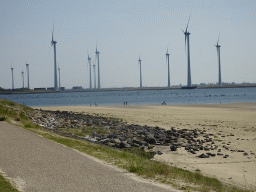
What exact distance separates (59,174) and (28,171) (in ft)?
3.74

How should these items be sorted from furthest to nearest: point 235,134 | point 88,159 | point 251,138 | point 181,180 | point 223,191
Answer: point 235,134, point 251,138, point 88,159, point 181,180, point 223,191

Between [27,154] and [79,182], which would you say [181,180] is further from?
[27,154]

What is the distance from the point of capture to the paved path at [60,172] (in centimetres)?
799

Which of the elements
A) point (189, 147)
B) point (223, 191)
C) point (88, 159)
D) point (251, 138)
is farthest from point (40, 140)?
point (251, 138)

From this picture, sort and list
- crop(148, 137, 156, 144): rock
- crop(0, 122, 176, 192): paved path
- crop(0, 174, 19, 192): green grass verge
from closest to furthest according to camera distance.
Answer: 1. crop(0, 174, 19, 192): green grass verge
2. crop(0, 122, 176, 192): paved path
3. crop(148, 137, 156, 144): rock

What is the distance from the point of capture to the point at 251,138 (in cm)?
2003

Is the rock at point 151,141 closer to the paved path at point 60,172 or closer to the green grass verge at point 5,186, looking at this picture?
the paved path at point 60,172

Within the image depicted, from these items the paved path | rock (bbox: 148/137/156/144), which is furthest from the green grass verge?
rock (bbox: 148/137/156/144)

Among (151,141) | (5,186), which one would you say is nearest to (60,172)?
(5,186)

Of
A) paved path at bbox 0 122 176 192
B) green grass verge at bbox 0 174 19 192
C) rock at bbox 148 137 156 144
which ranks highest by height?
green grass verge at bbox 0 174 19 192

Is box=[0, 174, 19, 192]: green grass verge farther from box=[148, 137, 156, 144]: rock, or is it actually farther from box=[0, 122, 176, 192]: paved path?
box=[148, 137, 156, 144]: rock

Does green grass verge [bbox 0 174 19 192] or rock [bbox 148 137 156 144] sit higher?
green grass verge [bbox 0 174 19 192]

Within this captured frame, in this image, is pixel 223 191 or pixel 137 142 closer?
pixel 223 191

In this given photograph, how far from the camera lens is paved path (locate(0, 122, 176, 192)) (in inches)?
314
